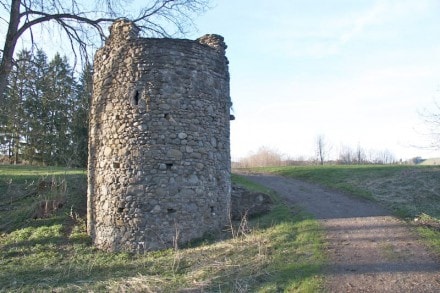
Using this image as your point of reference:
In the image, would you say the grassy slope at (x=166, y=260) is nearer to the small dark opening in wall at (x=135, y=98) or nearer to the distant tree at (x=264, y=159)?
the small dark opening in wall at (x=135, y=98)

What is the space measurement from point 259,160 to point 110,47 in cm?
2293

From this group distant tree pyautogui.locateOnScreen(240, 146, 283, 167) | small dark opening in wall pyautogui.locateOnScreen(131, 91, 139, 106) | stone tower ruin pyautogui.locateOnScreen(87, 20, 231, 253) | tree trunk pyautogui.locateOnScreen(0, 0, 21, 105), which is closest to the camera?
stone tower ruin pyautogui.locateOnScreen(87, 20, 231, 253)

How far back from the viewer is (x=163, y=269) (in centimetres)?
885

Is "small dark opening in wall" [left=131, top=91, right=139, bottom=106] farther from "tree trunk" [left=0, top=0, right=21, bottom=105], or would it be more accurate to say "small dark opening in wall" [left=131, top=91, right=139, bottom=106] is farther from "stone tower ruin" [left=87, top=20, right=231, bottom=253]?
"tree trunk" [left=0, top=0, right=21, bottom=105]

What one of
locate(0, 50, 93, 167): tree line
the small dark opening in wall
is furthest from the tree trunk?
the small dark opening in wall

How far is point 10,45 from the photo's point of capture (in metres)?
11.8

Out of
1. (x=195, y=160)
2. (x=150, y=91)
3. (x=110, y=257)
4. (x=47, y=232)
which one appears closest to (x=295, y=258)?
(x=195, y=160)

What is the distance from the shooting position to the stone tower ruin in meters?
10.4

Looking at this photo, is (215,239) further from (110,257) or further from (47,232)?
(47,232)

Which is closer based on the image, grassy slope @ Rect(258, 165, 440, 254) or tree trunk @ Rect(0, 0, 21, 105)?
grassy slope @ Rect(258, 165, 440, 254)

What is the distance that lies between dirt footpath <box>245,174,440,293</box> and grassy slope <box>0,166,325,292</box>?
38 centimetres

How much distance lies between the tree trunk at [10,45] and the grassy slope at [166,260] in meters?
4.10

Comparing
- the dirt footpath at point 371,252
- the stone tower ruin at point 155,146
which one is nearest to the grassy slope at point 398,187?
the dirt footpath at point 371,252

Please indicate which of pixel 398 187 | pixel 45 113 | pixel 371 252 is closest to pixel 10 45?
pixel 371 252
